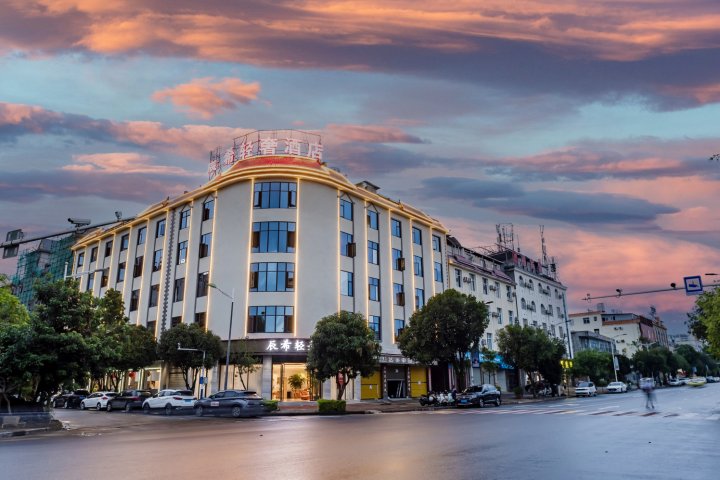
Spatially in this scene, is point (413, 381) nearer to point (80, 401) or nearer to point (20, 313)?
point (80, 401)

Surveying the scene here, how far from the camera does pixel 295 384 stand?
131 ft

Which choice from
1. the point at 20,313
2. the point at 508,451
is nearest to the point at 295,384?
the point at 20,313

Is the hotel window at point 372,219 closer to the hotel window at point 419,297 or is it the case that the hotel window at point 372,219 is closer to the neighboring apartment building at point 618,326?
the hotel window at point 419,297

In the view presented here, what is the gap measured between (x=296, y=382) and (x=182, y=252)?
16442 mm

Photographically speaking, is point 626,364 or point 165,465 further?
point 626,364

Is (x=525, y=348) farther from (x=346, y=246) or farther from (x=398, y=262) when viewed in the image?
(x=346, y=246)

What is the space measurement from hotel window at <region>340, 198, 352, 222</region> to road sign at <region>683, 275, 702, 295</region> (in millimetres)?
27520

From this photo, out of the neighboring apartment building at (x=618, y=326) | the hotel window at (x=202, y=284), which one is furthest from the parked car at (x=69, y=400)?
the neighboring apartment building at (x=618, y=326)

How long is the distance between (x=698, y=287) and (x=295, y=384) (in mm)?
27293

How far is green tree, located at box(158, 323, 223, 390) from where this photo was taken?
127ft

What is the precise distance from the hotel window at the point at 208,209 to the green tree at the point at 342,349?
16.6 meters

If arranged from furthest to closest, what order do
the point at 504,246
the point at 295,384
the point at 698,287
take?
the point at 504,246
the point at 295,384
the point at 698,287

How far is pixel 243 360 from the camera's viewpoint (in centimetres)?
3772

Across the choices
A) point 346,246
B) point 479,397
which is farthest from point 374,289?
point 479,397
